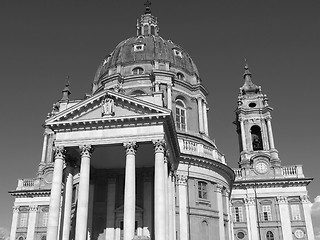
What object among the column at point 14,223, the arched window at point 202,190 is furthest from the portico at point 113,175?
the column at point 14,223

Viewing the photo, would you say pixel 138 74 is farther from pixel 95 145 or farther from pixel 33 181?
pixel 33 181

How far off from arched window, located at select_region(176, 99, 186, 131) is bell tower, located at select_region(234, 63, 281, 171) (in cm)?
1276

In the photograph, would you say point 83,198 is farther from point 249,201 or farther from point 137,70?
point 249,201

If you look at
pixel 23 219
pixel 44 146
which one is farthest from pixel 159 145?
pixel 44 146

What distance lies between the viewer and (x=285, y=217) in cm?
4231

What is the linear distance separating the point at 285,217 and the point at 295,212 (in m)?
1.52

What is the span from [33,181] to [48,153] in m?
4.42

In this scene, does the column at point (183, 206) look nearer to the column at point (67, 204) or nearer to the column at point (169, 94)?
the column at point (169, 94)

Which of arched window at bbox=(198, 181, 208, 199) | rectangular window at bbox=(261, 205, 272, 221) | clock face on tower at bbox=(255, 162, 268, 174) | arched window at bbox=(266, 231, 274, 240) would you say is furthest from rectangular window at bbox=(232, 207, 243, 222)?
arched window at bbox=(198, 181, 208, 199)

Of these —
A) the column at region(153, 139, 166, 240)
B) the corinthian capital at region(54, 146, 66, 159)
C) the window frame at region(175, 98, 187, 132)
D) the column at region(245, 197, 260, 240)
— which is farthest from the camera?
the column at region(245, 197, 260, 240)

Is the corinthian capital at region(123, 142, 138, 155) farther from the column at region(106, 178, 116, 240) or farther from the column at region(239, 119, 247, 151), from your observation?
the column at region(239, 119, 247, 151)

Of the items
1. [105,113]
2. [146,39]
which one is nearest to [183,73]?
[146,39]

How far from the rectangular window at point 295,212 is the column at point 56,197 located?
29059mm

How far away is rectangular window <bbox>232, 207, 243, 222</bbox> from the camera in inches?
1716
